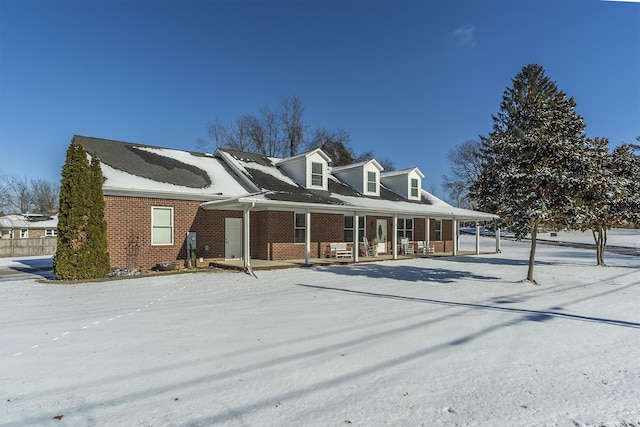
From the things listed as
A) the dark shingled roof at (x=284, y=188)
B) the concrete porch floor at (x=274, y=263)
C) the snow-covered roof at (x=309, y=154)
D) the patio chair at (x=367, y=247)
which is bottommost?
the concrete porch floor at (x=274, y=263)

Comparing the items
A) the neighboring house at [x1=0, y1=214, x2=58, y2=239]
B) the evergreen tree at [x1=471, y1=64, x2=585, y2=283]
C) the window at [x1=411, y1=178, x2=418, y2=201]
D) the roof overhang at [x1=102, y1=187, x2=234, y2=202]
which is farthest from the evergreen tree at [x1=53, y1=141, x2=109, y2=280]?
the neighboring house at [x1=0, y1=214, x2=58, y2=239]

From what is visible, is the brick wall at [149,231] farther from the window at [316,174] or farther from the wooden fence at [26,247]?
the wooden fence at [26,247]

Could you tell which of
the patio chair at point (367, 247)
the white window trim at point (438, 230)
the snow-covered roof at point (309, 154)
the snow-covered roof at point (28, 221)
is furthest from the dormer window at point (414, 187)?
the snow-covered roof at point (28, 221)

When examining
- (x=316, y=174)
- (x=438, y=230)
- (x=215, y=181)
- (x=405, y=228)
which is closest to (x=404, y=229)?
(x=405, y=228)

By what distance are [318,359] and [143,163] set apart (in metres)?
13.4

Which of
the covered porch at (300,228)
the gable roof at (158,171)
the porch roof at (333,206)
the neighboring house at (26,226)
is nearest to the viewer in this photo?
the porch roof at (333,206)

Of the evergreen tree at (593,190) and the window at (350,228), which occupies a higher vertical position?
the evergreen tree at (593,190)

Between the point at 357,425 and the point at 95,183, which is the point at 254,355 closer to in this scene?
the point at 357,425

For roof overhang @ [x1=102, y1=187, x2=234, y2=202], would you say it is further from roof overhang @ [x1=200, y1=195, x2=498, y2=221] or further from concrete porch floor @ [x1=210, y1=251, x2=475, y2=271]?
concrete porch floor @ [x1=210, y1=251, x2=475, y2=271]

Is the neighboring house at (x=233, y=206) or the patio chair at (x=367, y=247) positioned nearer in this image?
the neighboring house at (x=233, y=206)

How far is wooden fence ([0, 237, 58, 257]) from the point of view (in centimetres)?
2520

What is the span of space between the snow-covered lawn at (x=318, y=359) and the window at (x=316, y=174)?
398 inches

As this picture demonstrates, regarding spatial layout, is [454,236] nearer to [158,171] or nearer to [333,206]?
[333,206]

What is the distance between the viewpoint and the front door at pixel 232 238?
16406 mm
